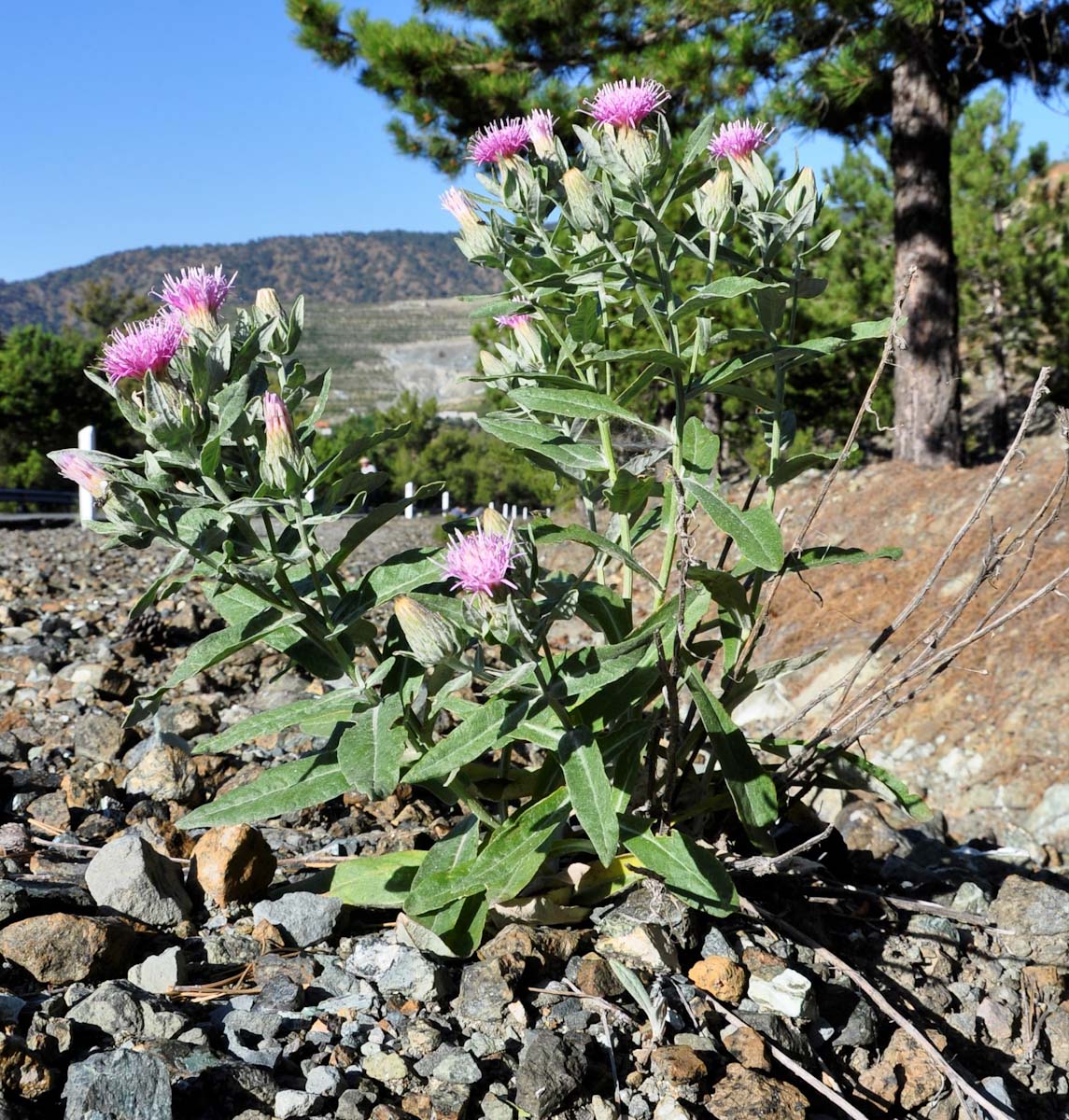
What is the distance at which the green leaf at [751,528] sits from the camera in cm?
163

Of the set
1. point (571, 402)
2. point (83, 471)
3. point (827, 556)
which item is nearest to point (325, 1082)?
point (83, 471)

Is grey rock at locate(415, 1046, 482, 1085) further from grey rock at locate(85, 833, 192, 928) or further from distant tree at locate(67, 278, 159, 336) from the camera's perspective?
distant tree at locate(67, 278, 159, 336)

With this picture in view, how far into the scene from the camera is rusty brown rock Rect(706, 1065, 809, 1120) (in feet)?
5.11

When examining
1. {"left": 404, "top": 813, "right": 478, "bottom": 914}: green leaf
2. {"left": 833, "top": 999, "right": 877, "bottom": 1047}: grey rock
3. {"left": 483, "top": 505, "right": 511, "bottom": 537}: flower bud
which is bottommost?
{"left": 833, "top": 999, "right": 877, "bottom": 1047}: grey rock

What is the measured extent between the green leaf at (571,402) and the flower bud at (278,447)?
42 cm

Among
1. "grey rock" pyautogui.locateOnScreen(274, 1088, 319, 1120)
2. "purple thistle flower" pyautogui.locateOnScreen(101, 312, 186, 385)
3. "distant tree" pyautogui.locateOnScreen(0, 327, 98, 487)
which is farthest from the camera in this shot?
"distant tree" pyautogui.locateOnScreen(0, 327, 98, 487)

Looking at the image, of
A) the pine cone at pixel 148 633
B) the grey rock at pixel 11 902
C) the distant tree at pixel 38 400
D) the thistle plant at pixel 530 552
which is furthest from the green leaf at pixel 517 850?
the distant tree at pixel 38 400

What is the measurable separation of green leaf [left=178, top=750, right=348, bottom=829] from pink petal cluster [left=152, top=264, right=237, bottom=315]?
839 mm

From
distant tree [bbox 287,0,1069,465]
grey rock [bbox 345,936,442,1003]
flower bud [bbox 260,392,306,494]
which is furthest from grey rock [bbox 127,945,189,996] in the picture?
distant tree [bbox 287,0,1069,465]

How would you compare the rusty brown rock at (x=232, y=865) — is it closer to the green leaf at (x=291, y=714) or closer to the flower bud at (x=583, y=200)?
the green leaf at (x=291, y=714)

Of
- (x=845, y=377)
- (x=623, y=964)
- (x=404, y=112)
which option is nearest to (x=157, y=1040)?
(x=623, y=964)

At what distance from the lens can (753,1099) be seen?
5.16ft

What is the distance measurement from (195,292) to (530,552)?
772 mm

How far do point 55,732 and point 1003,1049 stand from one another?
8.77 feet
